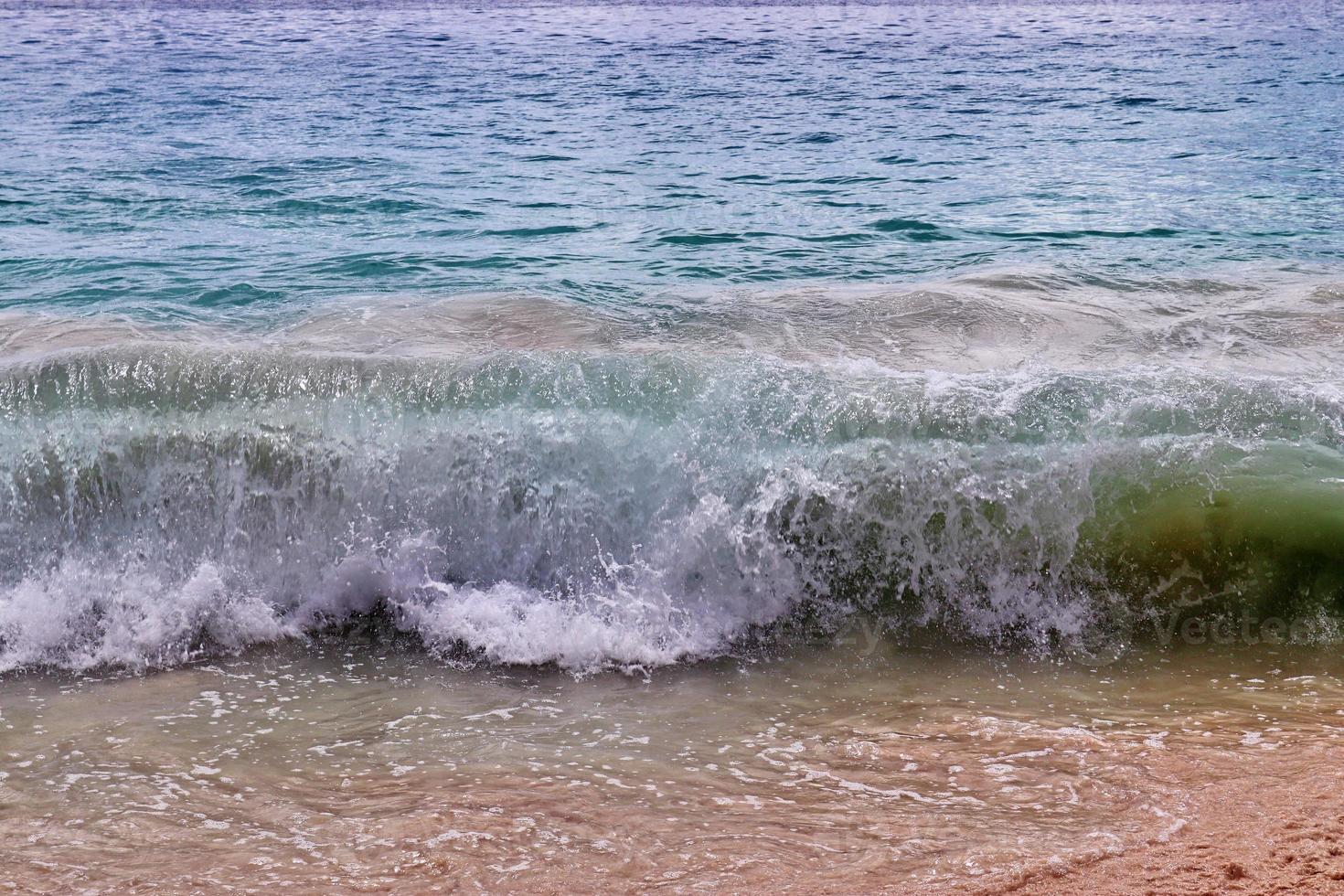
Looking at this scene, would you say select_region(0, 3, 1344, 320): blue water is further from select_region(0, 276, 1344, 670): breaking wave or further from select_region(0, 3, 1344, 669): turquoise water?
select_region(0, 276, 1344, 670): breaking wave

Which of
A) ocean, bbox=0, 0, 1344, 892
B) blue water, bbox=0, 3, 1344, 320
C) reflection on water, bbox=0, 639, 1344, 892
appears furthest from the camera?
blue water, bbox=0, 3, 1344, 320

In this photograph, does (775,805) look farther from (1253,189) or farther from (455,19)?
(455,19)

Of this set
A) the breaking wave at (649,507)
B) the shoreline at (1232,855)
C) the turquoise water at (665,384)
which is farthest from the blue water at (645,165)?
the shoreline at (1232,855)

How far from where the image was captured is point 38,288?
301 inches

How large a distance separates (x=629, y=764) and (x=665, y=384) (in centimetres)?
224

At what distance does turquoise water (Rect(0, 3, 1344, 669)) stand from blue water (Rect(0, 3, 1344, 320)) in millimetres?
78

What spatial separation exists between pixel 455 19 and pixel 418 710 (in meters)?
28.6

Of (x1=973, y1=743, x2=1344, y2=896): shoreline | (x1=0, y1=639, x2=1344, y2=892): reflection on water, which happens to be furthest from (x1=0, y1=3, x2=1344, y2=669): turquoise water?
(x1=973, y1=743, x2=1344, y2=896): shoreline

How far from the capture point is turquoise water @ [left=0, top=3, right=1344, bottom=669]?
14.1 ft

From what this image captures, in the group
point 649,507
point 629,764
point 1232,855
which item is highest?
point 649,507

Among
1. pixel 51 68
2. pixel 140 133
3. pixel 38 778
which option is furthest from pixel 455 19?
pixel 38 778

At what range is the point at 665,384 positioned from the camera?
5.11 meters

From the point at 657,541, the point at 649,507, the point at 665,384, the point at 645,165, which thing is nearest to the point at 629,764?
the point at 657,541

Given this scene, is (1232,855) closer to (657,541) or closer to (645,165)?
(657,541)
